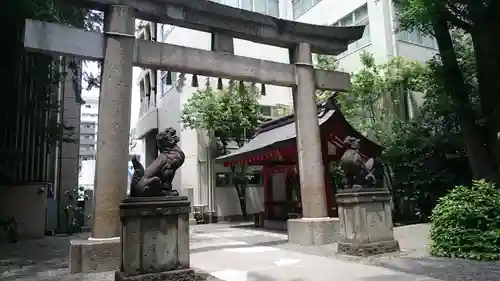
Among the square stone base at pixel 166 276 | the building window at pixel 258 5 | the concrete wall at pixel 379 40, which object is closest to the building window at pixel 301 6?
the building window at pixel 258 5

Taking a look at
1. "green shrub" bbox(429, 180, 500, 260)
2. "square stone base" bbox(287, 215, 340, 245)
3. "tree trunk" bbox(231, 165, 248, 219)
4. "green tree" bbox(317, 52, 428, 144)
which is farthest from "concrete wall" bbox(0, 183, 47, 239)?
"green shrub" bbox(429, 180, 500, 260)

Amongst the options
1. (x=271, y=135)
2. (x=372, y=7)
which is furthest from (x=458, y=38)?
(x=271, y=135)

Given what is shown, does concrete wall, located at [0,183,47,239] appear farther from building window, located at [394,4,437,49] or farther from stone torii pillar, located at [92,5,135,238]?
building window, located at [394,4,437,49]

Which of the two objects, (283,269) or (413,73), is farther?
(413,73)

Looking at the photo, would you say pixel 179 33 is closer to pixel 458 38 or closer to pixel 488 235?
pixel 458 38

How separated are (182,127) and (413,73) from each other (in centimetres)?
1144

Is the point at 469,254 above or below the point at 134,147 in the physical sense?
below

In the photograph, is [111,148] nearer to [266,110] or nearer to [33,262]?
[33,262]

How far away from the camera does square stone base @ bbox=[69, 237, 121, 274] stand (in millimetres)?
7023

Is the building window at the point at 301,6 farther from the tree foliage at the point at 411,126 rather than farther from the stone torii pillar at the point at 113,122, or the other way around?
the stone torii pillar at the point at 113,122

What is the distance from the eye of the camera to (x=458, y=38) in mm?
16016

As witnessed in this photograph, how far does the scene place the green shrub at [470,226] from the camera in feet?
24.0

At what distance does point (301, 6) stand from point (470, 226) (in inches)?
693

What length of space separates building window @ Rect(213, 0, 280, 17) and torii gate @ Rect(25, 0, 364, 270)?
12815 mm
